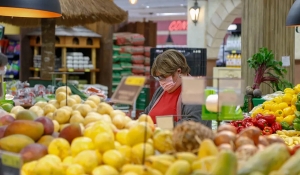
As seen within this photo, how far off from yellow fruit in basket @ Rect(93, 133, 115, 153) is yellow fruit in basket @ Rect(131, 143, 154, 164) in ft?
0.31

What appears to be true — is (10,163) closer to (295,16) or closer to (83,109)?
(83,109)

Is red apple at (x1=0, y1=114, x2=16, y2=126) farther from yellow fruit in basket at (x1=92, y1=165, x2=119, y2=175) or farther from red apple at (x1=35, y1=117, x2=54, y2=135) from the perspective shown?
yellow fruit in basket at (x1=92, y1=165, x2=119, y2=175)

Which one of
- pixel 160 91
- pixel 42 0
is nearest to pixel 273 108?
pixel 160 91

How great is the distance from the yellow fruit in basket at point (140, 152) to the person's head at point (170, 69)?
199 cm

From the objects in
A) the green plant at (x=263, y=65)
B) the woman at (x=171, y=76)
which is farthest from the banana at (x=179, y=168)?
the green plant at (x=263, y=65)

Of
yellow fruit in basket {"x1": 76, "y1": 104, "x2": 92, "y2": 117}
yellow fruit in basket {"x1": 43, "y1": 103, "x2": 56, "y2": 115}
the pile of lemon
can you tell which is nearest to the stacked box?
the pile of lemon

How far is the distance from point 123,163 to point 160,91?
7.43 feet

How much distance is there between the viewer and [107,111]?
8.37 ft

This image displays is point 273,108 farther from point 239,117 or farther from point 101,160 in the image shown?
point 101,160

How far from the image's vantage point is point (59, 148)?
2.08m

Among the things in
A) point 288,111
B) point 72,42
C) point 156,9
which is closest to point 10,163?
point 288,111

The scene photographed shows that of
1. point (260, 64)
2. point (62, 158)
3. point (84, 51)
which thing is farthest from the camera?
point (84, 51)

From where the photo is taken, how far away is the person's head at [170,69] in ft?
12.9

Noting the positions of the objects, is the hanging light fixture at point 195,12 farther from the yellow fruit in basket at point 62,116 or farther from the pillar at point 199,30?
the yellow fruit in basket at point 62,116
